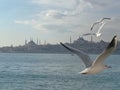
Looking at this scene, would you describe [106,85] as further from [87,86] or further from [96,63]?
[96,63]

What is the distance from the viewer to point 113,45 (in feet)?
26.5

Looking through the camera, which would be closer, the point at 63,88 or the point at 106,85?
the point at 63,88

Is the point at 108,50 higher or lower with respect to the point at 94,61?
higher

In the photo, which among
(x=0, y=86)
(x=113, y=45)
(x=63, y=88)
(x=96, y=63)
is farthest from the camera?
(x=0, y=86)

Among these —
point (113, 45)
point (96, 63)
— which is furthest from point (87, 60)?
point (113, 45)

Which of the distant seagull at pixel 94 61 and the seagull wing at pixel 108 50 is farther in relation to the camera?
the distant seagull at pixel 94 61

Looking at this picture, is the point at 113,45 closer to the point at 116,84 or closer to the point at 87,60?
the point at 87,60

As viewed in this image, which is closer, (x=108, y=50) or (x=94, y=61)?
(x=108, y=50)

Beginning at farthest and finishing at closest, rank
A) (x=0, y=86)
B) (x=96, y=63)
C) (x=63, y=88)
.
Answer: (x=0, y=86) → (x=63, y=88) → (x=96, y=63)

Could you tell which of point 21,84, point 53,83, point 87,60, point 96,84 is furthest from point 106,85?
point 87,60

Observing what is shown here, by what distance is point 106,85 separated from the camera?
4138cm

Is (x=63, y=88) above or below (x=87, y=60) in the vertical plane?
below

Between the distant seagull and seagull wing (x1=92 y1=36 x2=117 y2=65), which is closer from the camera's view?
A: seagull wing (x1=92 y1=36 x2=117 y2=65)

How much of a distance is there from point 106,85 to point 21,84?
8493 millimetres
